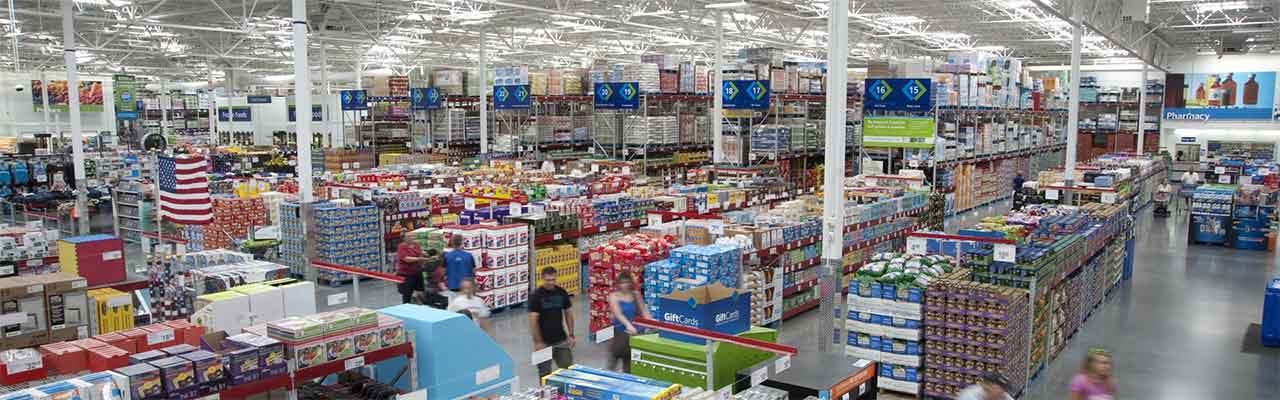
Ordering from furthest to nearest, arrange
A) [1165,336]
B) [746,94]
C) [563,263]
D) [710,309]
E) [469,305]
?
[746,94], [563,263], [1165,336], [469,305], [710,309]

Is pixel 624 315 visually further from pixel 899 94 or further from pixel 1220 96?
pixel 1220 96

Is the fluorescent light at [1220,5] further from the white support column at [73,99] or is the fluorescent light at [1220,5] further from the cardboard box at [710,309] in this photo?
the white support column at [73,99]

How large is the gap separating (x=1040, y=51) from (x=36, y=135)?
37884mm

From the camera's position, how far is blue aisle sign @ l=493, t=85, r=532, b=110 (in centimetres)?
2131

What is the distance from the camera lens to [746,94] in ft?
60.8

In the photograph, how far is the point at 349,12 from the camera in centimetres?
2436

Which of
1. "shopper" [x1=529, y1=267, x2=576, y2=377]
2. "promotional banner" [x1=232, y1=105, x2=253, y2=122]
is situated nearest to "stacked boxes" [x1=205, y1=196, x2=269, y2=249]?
"shopper" [x1=529, y1=267, x2=576, y2=377]

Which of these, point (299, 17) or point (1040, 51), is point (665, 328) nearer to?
point (299, 17)

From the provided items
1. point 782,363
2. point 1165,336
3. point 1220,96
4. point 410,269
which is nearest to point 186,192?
point 410,269

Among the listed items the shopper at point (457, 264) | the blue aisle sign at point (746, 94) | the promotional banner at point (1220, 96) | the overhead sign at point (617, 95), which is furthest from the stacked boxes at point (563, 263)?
the promotional banner at point (1220, 96)

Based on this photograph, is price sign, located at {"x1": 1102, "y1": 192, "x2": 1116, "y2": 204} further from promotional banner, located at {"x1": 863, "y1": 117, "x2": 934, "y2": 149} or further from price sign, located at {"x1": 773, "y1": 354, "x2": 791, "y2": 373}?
price sign, located at {"x1": 773, "y1": 354, "x2": 791, "y2": 373}

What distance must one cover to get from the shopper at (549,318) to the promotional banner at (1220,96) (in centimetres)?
3675

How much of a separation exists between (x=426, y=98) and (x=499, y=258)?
1290 centimetres

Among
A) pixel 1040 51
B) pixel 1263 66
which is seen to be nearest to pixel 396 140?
pixel 1040 51
